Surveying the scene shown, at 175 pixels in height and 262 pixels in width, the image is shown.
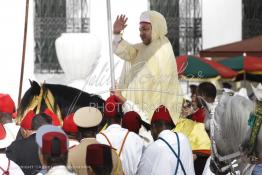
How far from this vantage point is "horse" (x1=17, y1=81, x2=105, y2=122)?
9.02 m

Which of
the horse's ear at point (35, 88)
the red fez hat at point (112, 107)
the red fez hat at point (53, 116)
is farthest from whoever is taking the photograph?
the horse's ear at point (35, 88)

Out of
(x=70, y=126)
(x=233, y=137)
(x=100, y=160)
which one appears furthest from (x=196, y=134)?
(x=100, y=160)

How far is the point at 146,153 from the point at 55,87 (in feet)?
8.66

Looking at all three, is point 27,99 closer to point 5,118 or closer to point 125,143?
point 5,118

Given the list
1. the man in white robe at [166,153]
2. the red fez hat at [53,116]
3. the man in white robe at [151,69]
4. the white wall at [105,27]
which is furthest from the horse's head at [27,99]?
the man in white robe at [166,153]

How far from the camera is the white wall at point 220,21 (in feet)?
46.5

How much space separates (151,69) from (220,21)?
536 centimetres

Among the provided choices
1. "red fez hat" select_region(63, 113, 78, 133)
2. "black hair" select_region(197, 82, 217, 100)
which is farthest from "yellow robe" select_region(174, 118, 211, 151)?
"red fez hat" select_region(63, 113, 78, 133)

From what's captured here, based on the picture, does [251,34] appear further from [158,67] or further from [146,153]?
[146,153]

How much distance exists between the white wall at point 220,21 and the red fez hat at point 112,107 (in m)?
5.73

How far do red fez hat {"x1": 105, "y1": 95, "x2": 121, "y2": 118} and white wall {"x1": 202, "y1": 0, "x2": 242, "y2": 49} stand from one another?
5.73 meters

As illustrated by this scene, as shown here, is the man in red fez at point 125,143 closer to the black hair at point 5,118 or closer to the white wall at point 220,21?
the black hair at point 5,118

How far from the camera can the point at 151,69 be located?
9.45m

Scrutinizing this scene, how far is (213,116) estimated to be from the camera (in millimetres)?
5680
